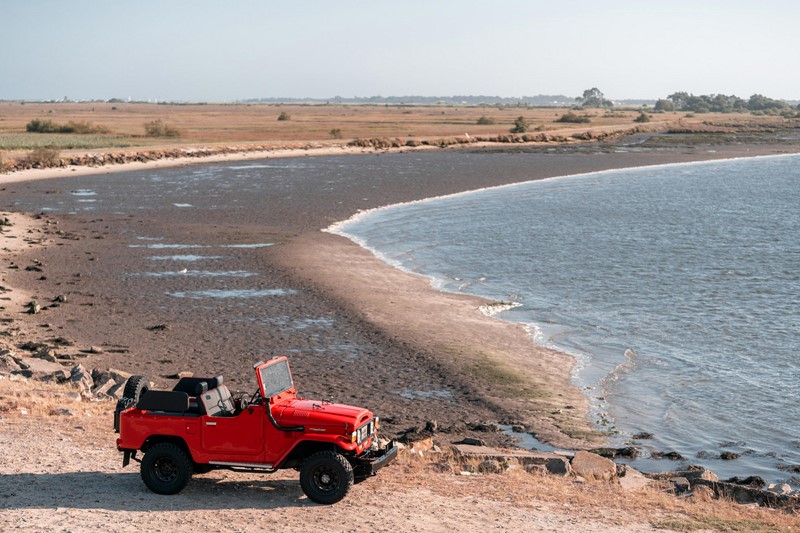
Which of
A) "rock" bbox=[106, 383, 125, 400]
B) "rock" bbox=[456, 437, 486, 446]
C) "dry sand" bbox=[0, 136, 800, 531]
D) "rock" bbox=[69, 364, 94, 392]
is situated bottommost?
"rock" bbox=[456, 437, 486, 446]

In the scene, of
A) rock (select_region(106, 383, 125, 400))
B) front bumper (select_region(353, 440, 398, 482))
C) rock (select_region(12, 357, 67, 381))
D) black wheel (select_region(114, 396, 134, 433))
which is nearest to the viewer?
front bumper (select_region(353, 440, 398, 482))

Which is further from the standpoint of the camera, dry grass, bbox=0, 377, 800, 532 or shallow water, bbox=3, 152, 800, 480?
shallow water, bbox=3, 152, 800, 480

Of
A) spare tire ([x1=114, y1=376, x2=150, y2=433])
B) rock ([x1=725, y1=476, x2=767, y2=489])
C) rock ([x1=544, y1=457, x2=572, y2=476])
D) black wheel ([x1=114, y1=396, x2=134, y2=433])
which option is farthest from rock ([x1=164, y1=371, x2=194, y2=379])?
rock ([x1=725, y1=476, x2=767, y2=489])

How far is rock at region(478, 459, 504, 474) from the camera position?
1515cm

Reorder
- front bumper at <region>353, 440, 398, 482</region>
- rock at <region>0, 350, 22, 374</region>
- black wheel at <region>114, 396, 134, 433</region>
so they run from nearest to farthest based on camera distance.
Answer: front bumper at <region>353, 440, 398, 482</region> → black wheel at <region>114, 396, 134, 433</region> → rock at <region>0, 350, 22, 374</region>

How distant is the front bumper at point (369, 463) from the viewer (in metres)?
13.0

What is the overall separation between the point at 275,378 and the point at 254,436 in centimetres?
89

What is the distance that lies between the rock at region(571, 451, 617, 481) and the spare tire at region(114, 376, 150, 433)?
7.09m

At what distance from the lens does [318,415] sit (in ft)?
42.7

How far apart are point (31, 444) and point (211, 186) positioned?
54.4 m

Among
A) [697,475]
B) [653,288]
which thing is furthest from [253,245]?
[697,475]

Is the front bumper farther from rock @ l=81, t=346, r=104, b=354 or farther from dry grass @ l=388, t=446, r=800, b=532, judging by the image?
rock @ l=81, t=346, r=104, b=354

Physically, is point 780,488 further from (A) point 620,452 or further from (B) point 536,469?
(B) point 536,469

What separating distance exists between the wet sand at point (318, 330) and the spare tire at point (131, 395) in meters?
6.04
